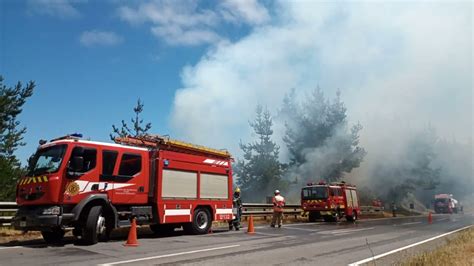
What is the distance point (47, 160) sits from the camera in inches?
419

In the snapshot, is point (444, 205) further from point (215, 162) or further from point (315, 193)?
point (215, 162)

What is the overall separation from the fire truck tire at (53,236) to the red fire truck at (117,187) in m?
0.02

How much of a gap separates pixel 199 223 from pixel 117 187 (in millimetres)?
3755

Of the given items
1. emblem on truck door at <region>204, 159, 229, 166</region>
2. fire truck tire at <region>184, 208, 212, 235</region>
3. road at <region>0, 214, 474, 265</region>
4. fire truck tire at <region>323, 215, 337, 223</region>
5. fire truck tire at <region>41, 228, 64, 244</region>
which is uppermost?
emblem on truck door at <region>204, 159, 229, 166</region>

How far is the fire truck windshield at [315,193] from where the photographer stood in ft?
81.0

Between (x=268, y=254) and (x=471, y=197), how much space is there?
89180mm

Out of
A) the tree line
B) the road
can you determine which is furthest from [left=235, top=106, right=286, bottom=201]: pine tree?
the road

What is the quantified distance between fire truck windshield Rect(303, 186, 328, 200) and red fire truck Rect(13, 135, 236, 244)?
10.6 m

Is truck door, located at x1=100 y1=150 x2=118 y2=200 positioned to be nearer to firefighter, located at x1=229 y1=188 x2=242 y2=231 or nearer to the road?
the road

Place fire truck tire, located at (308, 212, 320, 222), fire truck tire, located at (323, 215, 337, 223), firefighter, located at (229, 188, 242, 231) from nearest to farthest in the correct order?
firefighter, located at (229, 188, 242, 231) < fire truck tire, located at (308, 212, 320, 222) < fire truck tire, located at (323, 215, 337, 223)

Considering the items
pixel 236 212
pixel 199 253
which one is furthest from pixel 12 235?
pixel 236 212

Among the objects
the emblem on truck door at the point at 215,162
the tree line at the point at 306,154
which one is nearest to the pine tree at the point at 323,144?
the tree line at the point at 306,154

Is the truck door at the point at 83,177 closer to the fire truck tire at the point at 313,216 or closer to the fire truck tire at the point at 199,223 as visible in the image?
the fire truck tire at the point at 199,223

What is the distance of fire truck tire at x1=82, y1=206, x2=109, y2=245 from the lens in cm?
1018
